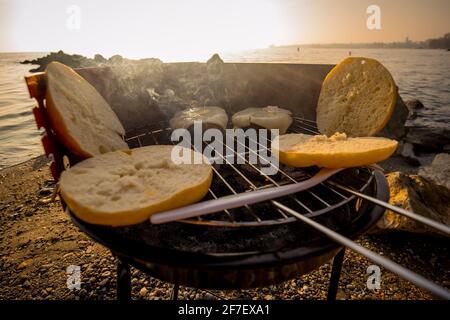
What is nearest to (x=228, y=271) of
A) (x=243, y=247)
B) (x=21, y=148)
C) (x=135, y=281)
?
(x=243, y=247)

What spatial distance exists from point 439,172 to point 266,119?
593cm

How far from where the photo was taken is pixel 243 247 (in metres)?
2.02

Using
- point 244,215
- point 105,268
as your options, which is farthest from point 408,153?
point 105,268

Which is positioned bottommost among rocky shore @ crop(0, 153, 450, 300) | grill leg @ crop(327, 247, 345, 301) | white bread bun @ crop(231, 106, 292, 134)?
rocky shore @ crop(0, 153, 450, 300)

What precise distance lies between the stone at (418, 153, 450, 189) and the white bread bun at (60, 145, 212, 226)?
6.48 metres

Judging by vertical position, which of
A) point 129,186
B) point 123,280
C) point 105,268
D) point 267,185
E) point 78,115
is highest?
point 78,115

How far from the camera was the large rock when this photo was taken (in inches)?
167

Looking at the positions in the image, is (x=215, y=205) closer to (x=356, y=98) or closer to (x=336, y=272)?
(x=336, y=272)

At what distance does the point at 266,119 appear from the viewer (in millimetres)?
3250

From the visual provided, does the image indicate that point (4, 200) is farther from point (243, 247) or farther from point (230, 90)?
point (243, 247)

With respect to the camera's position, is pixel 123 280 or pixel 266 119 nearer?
pixel 123 280

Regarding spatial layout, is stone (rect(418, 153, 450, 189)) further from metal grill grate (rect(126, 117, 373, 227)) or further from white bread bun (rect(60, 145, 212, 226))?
white bread bun (rect(60, 145, 212, 226))

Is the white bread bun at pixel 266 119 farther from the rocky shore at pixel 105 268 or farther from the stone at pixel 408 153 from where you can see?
the stone at pixel 408 153

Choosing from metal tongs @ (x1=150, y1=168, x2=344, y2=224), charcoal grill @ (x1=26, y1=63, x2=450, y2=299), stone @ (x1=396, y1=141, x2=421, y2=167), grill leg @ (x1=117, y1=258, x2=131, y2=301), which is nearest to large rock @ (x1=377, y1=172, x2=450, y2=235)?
charcoal grill @ (x1=26, y1=63, x2=450, y2=299)
